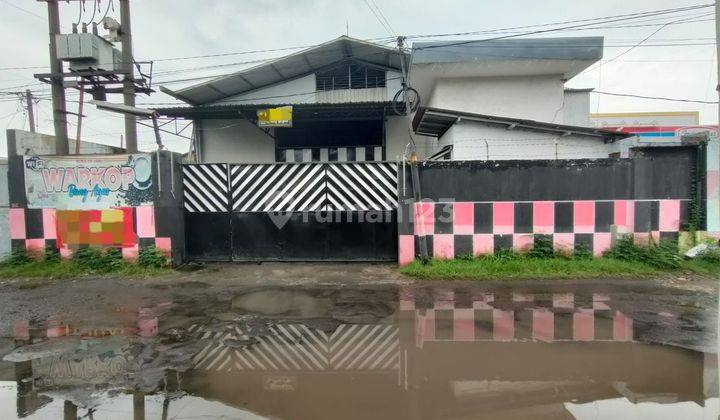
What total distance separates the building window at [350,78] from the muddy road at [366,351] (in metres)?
12.3

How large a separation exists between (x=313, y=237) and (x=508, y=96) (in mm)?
7912

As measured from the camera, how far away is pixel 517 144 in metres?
10.1

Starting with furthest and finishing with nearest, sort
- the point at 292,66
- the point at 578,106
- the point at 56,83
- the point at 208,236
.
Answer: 1. the point at 292,66
2. the point at 578,106
3. the point at 56,83
4. the point at 208,236

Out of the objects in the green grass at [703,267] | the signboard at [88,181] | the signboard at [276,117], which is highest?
the signboard at [276,117]

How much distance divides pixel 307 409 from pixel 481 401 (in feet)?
4.26

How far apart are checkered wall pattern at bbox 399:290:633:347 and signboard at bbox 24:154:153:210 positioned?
5.61m

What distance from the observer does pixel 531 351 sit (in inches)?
163

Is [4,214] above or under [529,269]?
above

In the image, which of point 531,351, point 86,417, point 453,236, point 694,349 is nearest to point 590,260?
point 453,236

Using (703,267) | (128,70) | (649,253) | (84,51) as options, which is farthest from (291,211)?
(84,51)

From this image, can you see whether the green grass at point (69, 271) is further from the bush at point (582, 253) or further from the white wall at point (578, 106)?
the white wall at point (578, 106)

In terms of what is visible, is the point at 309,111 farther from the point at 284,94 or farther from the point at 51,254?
the point at 51,254

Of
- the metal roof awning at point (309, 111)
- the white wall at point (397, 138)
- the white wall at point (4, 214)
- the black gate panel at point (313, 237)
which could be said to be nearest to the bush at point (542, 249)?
the black gate panel at point (313, 237)

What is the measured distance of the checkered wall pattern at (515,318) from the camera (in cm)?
459
